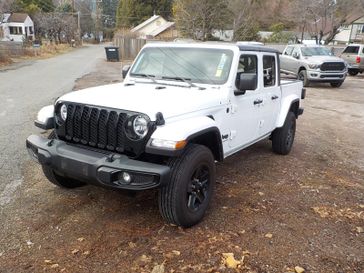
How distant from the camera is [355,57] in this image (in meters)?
24.2

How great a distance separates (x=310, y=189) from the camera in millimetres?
5273

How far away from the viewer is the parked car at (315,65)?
17.4 meters

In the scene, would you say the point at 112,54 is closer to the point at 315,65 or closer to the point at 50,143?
the point at 315,65

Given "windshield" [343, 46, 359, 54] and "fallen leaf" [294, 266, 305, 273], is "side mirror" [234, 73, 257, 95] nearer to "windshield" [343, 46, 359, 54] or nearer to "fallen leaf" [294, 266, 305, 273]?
"fallen leaf" [294, 266, 305, 273]

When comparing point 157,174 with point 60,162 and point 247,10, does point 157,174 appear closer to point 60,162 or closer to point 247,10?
point 60,162

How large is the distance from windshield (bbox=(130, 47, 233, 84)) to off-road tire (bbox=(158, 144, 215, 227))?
1.21 metres

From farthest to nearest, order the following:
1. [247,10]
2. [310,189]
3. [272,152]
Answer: [247,10] → [272,152] → [310,189]

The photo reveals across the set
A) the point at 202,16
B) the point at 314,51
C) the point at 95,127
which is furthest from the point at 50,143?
the point at 202,16

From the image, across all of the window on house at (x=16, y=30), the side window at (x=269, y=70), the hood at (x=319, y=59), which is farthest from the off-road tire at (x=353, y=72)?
the window on house at (x=16, y=30)

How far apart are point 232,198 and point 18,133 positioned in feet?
15.0

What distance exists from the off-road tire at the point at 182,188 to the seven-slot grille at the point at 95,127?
56cm

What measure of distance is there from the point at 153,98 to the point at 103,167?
937 mm

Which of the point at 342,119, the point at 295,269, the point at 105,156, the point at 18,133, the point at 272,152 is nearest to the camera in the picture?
the point at 295,269

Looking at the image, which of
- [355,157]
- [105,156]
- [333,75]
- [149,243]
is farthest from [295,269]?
[333,75]
